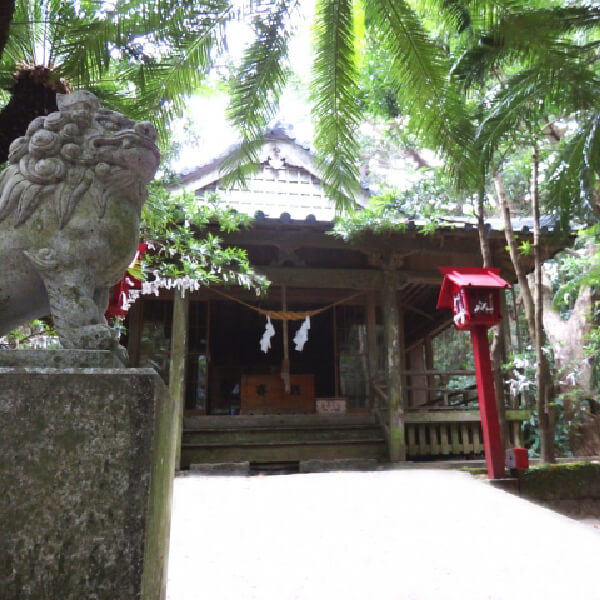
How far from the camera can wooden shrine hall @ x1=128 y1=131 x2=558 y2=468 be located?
24.4ft

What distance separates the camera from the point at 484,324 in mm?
5504

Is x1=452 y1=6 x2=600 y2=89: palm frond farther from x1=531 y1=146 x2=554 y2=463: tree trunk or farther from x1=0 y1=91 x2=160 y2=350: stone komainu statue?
x1=0 y1=91 x2=160 y2=350: stone komainu statue

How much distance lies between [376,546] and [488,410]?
2630mm

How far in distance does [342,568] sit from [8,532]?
2.28m

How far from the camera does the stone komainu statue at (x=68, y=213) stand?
1.76 m

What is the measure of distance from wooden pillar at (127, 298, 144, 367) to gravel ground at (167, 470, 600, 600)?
4.63m

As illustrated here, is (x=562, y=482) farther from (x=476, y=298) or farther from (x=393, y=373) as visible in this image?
(x=393, y=373)

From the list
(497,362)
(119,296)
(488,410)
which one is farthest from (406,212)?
(119,296)

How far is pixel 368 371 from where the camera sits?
9477mm

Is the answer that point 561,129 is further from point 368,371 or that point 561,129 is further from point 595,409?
point 368,371

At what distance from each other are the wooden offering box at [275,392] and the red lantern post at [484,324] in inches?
199

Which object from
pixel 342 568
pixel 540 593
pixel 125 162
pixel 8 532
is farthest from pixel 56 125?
pixel 540 593

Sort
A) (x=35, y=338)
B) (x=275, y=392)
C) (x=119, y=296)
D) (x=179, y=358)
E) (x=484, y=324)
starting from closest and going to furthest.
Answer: (x=119, y=296) → (x=484, y=324) → (x=35, y=338) → (x=179, y=358) → (x=275, y=392)

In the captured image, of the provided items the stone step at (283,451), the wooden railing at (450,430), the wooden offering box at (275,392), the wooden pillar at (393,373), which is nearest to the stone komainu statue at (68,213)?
the stone step at (283,451)
